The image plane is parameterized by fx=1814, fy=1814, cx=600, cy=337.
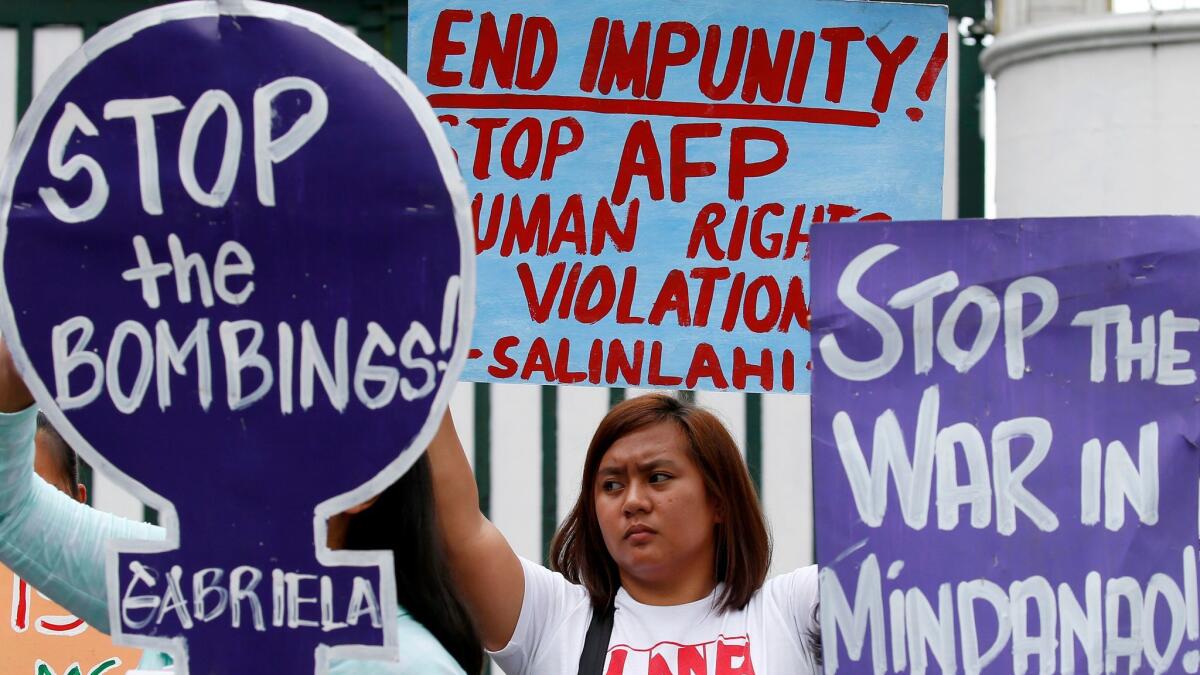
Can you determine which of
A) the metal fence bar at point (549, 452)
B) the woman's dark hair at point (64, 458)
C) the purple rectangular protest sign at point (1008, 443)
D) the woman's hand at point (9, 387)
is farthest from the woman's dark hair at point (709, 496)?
the metal fence bar at point (549, 452)

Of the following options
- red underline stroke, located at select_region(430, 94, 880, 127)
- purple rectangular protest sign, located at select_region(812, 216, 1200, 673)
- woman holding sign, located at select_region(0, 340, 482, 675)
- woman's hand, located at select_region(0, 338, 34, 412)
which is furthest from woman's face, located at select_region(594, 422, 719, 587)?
woman's hand, located at select_region(0, 338, 34, 412)

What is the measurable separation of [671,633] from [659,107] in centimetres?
96

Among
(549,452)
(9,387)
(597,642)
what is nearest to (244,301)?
(9,387)

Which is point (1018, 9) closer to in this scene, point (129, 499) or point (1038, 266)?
point (1038, 266)

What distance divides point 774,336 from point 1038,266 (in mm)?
651

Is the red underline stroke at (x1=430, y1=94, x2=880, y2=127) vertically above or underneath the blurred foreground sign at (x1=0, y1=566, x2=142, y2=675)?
above

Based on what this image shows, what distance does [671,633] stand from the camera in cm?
302

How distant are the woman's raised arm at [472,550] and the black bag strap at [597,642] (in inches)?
5.0

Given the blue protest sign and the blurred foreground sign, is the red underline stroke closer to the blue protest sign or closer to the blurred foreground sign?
the blue protest sign

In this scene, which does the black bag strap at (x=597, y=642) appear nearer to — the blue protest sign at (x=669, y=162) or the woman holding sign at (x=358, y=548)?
the blue protest sign at (x=669, y=162)

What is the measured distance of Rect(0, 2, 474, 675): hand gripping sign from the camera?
85.7 inches

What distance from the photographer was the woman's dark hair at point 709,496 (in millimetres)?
3162

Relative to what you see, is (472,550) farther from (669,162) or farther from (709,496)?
(669,162)

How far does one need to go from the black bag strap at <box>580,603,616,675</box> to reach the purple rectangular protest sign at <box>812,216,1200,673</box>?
43cm
